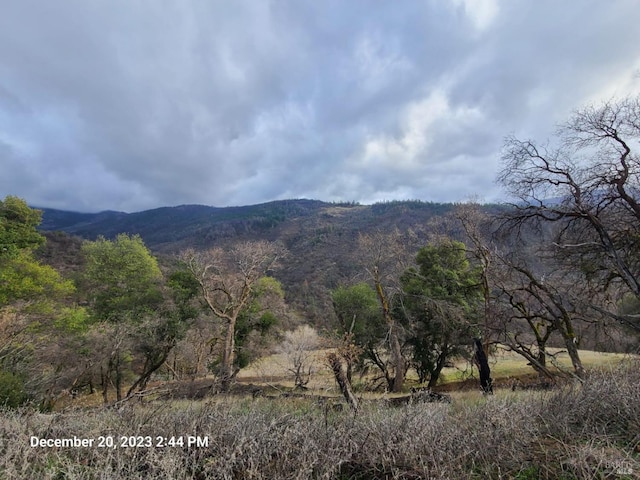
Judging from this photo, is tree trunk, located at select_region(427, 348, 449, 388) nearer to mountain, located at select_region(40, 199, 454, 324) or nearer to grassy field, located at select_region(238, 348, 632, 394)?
grassy field, located at select_region(238, 348, 632, 394)

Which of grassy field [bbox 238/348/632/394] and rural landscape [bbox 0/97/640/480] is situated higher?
rural landscape [bbox 0/97/640/480]

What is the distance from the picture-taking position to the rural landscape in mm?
3424

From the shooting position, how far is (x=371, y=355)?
63.9 feet

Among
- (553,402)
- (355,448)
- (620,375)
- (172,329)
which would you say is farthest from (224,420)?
(172,329)

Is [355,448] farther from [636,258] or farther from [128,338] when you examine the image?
[128,338]

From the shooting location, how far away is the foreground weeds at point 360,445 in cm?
312

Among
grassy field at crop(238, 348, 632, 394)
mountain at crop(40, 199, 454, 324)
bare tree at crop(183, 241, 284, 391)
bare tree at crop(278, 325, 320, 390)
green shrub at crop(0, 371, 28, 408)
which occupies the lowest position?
grassy field at crop(238, 348, 632, 394)

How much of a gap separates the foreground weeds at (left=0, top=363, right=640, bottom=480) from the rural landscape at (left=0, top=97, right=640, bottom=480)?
25 mm

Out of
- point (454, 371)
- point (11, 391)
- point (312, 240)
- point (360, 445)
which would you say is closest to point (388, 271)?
point (454, 371)

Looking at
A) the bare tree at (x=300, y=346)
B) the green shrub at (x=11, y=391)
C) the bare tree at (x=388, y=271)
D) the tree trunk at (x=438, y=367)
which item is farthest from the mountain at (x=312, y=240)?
the green shrub at (x=11, y=391)

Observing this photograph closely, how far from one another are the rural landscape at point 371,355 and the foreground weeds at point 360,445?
3 centimetres

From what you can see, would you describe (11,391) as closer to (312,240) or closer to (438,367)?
(438,367)

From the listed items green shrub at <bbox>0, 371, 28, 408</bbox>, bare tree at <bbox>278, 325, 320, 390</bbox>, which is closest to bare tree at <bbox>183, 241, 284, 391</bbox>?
bare tree at <bbox>278, 325, 320, 390</bbox>

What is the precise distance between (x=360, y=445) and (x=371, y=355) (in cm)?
1668
